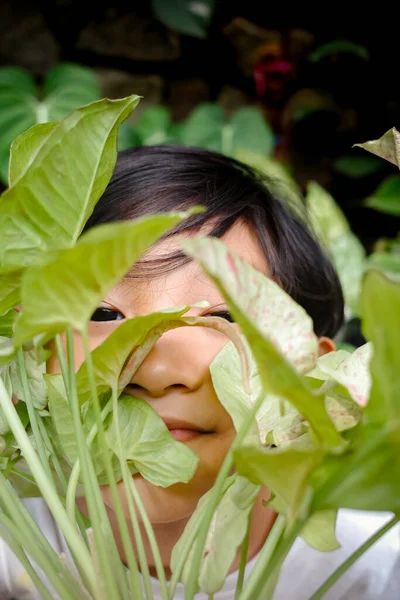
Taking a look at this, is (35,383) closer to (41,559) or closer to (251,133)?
(41,559)

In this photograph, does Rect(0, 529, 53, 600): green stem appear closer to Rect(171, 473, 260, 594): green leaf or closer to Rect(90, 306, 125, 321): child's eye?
Rect(171, 473, 260, 594): green leaf

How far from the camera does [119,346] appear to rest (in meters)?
0.32

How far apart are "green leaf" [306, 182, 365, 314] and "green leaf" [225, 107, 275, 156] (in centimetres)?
28

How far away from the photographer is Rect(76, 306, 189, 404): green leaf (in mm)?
310

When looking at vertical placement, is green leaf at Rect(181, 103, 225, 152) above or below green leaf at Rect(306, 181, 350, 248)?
above

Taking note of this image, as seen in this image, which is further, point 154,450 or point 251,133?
point 251,133

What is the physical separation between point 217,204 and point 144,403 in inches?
10.4

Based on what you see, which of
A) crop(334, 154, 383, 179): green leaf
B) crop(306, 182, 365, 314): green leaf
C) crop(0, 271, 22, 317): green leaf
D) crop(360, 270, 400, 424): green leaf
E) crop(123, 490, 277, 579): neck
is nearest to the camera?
crop(360, 270, 400, 424): green leaf

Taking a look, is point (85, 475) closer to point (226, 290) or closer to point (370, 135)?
point (226, 290)

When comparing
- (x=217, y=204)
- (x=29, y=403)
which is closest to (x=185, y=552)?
(x=29, y=403)

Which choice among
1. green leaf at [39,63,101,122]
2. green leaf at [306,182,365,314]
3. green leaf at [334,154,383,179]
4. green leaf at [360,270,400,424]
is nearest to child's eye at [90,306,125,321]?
green leaf at [360,270,400,424]

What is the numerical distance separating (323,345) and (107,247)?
Result: 0.51 metres

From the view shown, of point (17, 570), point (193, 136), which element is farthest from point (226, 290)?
point (193, 136)

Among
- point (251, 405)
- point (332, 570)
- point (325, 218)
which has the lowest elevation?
point (332, 570)
